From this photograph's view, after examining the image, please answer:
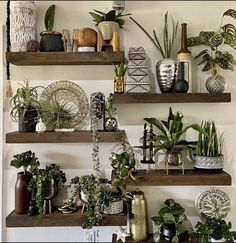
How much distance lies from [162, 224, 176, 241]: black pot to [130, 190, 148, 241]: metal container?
0.38 feet

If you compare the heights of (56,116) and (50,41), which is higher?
(50,41)

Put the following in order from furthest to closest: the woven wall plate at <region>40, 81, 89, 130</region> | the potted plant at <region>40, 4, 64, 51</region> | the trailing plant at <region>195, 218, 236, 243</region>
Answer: the woven wall plate at <region>40, 81, 89, 130</region>
the potted plant at <region>40, 4, 64, 51</region>
the trailing plant at <region>195, 218, 236, 243</region>

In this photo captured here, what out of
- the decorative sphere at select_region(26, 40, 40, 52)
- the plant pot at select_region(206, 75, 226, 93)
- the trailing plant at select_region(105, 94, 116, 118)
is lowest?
the trailing plant at select_region(105, 94, 116, 118)

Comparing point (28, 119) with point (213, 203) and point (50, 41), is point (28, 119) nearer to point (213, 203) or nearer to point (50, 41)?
point (50, 41)

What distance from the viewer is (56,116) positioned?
5.69 ft

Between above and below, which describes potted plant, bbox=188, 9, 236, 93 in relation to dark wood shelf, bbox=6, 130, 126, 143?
above

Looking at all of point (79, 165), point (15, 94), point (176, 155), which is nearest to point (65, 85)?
point (15, 94)

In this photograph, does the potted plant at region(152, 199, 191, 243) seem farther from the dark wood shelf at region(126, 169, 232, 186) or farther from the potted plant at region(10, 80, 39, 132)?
the potted plant at region(10, 80, 39, 132)

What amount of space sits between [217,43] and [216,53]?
6 cm

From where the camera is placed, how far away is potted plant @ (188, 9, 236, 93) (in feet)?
5.50

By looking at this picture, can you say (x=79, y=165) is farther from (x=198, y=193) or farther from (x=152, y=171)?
(x=198, y=193)

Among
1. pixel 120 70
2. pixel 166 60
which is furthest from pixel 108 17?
pixel 166 60

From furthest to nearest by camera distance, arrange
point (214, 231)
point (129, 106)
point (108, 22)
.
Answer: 1. point (129, 106)
2. point (108, 22)
3. point (214, 231)

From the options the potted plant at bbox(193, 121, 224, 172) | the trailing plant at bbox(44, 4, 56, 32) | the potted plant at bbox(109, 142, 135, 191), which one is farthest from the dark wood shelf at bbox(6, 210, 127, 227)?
the trailing plant at bbox(44, 4, 56, 32)
